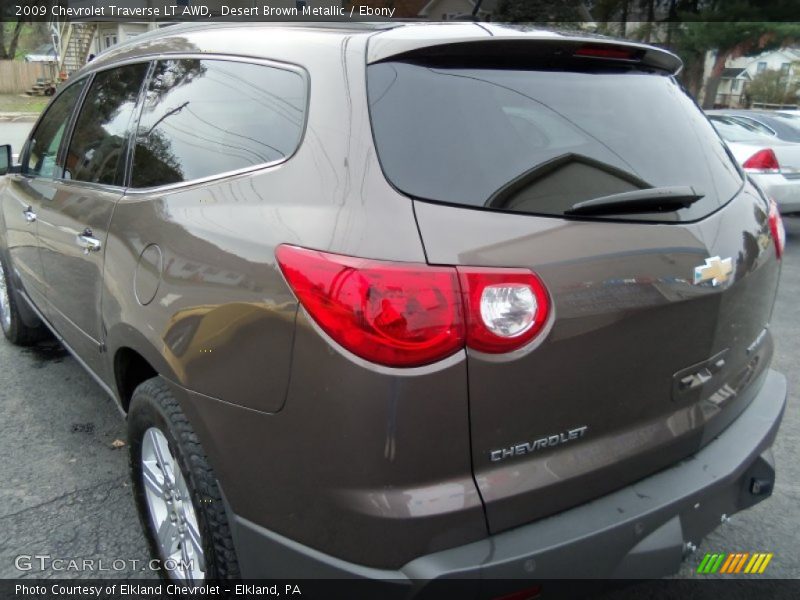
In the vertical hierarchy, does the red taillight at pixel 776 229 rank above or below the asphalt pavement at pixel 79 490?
above

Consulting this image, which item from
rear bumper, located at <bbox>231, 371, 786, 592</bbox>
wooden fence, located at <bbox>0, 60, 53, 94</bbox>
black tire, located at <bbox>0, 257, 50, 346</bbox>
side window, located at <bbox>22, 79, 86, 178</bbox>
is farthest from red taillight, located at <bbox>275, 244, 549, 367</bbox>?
wooden fence, located at <bbox>0, 60, 53, 94</bbox>

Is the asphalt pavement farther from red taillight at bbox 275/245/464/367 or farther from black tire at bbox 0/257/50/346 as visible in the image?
red taillight at bbox 275/245/464/367

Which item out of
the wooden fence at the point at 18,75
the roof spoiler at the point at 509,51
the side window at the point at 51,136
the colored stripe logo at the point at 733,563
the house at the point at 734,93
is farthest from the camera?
the wooden fence at the point at 18,75

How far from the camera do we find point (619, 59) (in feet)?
6.89

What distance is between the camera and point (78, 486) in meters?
2.99

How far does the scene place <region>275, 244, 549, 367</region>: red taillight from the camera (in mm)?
1490

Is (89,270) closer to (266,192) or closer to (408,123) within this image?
(266,192)

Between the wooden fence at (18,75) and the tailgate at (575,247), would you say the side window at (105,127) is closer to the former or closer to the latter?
the tailgate at (575,247)

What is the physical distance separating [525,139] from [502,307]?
503 millimetres

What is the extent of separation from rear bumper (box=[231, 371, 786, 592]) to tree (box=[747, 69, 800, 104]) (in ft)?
118

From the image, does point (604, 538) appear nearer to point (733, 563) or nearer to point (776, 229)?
point (733, 563)

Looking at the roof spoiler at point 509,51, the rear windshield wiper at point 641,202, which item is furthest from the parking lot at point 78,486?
the roof spoiler at point 509,51

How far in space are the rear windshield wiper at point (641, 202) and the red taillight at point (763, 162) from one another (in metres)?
7.58

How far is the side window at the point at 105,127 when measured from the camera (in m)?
2.67
